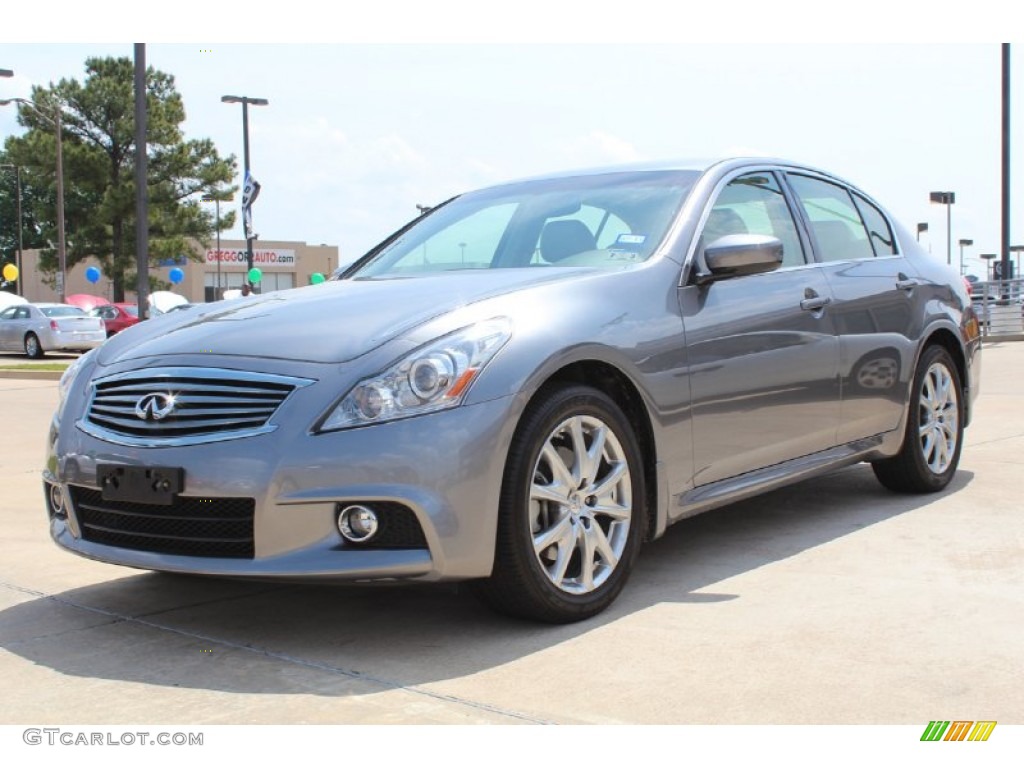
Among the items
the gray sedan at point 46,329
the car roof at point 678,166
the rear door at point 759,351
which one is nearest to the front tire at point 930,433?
the rear door at point 759,351

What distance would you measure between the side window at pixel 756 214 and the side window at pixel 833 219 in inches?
7.3

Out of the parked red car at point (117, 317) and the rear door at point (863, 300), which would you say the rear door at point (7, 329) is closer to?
Answer: the parked red car at point (117, 317)

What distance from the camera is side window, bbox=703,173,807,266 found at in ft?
16.0

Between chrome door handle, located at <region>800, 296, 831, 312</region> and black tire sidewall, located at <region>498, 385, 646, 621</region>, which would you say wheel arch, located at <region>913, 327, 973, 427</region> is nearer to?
chrome door handle, located at <region>800, 296, 831, 312</region>

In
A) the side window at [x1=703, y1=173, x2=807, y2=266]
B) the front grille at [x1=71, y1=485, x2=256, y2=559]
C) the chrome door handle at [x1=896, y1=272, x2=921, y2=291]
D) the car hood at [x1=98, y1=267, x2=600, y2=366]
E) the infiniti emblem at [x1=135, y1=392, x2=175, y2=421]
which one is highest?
the side window at [x1=703, y1=173, x2=807, y2=266]

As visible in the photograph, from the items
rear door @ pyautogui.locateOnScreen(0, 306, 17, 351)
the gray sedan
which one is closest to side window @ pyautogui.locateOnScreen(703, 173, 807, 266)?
the gray sedan

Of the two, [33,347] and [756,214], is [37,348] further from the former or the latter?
[756,214]

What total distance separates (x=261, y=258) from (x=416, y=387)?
8189cm

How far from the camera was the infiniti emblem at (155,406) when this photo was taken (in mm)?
3723

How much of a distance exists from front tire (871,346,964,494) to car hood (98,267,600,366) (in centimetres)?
235
